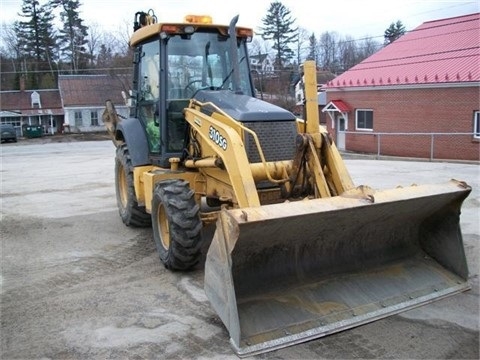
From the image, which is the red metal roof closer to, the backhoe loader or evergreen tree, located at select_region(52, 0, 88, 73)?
the backhoe loader

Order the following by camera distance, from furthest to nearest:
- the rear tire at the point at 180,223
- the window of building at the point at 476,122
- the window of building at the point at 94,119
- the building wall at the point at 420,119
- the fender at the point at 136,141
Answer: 1. the window of building at the point at 94,119
2. the building wall at the point at 420,119
3. the window of building at the point at 476,122
4. the fender at the point at 136,141
5. the rear tire at the point at 180,223

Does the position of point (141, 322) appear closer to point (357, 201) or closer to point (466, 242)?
point (357, 201)

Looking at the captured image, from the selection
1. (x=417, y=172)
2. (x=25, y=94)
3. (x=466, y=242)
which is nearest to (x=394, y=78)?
(x=417, y=172)

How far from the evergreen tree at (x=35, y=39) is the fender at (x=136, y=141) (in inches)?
2042

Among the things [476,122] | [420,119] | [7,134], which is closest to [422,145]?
[420,119]

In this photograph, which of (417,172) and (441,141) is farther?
(441,141)

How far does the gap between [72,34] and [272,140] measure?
57616 mm

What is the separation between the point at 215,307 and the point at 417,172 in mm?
10171

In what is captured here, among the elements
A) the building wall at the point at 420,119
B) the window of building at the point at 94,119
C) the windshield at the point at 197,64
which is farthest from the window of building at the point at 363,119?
the window of building at the point at 94,119

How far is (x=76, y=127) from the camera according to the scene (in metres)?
46.7

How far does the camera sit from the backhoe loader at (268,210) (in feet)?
12.6

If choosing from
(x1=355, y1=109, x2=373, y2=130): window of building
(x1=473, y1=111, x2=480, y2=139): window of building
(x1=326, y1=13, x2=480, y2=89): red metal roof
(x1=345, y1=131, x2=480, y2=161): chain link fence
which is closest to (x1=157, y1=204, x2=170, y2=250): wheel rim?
(x1=345, y1=131, x2=480, y2=161): chain link fence

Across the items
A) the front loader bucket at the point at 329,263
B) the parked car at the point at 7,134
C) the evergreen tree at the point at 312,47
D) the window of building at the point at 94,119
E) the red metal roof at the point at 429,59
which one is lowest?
the front loader bucket at the point at 329,263

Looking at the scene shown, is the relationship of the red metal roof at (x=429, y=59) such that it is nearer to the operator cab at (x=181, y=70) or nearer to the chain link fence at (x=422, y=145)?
the chain link fence at (x=422, y=145)
